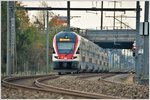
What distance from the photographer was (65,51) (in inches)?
1342

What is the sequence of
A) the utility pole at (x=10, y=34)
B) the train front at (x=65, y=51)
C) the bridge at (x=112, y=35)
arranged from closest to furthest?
the utility pole at (x=10, y=34) → the train front at (x=65, y=51) → the bridge at (x=112, y=35)

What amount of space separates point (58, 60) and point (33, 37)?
11243 mm

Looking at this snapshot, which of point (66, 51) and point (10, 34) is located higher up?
point (10, 34)

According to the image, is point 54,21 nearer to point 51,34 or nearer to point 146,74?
point 51,34

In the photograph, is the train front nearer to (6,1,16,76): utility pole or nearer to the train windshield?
the train windshield

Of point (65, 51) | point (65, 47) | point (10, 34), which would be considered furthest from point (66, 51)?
point (10, 34)

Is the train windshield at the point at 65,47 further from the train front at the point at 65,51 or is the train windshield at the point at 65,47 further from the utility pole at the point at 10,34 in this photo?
the utility pole at the point at 10,34

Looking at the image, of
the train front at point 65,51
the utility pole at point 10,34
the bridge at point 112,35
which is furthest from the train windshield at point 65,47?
the bridge at point 112,35

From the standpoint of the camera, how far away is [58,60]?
34.1 metres

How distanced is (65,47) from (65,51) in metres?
0.33

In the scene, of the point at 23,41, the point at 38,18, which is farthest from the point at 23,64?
the point at 38,18

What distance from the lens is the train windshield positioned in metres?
34.1

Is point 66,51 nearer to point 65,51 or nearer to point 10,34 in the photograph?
point 65,51

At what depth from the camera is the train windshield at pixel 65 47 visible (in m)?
34.1
